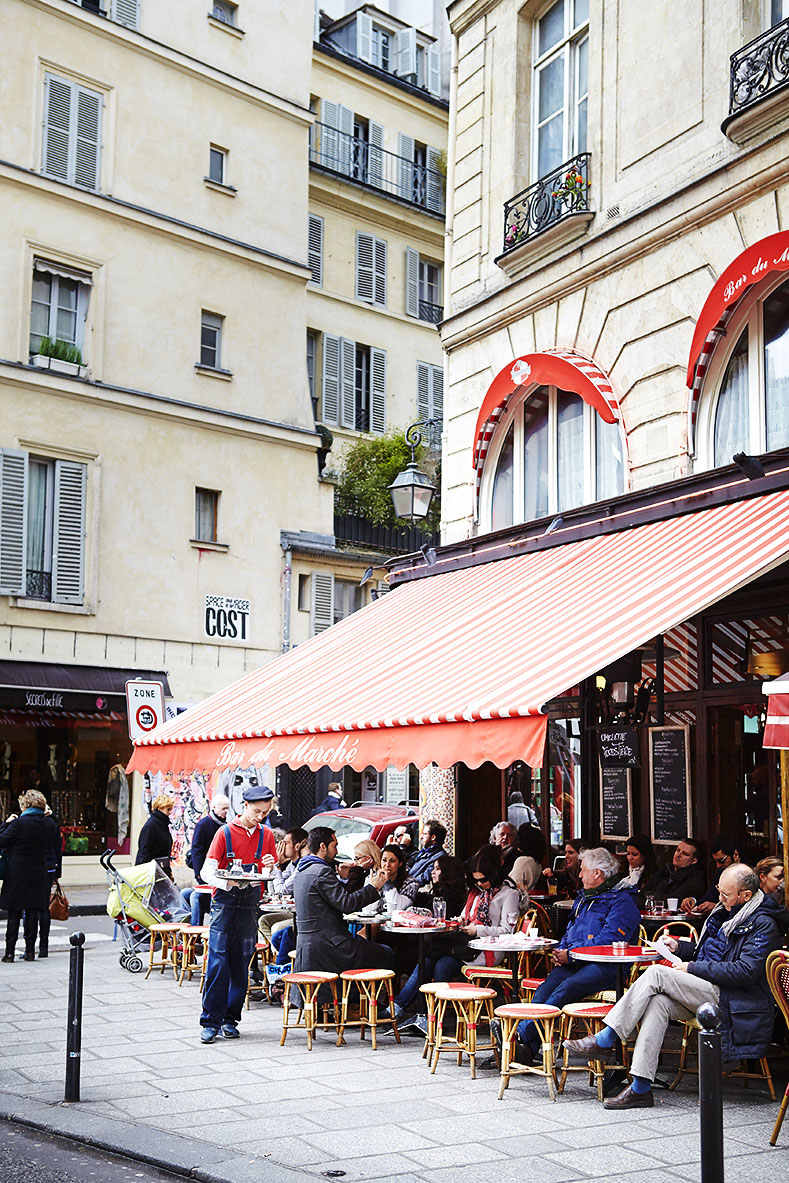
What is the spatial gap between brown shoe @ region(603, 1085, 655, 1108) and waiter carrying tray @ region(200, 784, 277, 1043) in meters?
3.10

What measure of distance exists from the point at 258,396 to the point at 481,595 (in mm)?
13464

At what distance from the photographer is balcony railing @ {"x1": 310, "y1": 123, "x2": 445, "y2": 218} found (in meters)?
27.6

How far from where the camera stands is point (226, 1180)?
5.57 metres

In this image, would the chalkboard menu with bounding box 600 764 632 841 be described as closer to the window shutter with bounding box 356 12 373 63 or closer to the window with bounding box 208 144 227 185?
the window with bounding box 208 144 227 185

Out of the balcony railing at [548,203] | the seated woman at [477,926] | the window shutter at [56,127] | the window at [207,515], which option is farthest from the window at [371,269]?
the seated woman at [477,926]

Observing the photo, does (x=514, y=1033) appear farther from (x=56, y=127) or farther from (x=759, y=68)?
(x=56, y=127)

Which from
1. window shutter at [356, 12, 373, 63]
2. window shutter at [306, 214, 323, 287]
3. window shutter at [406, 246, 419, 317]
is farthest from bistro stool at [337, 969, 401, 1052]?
window shutter at [356, 12, 373, 63]

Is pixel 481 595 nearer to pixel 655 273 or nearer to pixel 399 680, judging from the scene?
pixel 399 680

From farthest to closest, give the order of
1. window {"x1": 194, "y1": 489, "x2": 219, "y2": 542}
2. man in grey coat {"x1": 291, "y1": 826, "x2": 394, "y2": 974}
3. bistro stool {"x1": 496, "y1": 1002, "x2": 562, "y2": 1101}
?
window {"x1": 194, "y1": 489, "x2": 219, "y2": 542} → man in grey coat {"x1": 291, "y1": 826, "x2": 394, "y2": 974} → bistro stool {"x1": 496, "y1": 1002, "x2": 562, "y2": 1101}

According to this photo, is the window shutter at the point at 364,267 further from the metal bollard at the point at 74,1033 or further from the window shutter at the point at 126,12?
the metal bollard at the point at 74,1033

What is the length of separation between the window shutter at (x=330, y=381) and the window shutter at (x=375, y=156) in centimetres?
417

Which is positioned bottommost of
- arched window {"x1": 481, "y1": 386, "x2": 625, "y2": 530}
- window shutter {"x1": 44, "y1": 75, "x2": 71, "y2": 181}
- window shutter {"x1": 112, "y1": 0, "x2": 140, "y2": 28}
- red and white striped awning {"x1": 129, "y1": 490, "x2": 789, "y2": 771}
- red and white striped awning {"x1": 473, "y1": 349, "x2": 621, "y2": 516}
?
red and white striped awning {"x1": 129, "y1": 490, "x2": 789, "y2": 771}

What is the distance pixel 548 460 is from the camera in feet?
40.8

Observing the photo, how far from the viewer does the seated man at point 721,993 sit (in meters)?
7.01
